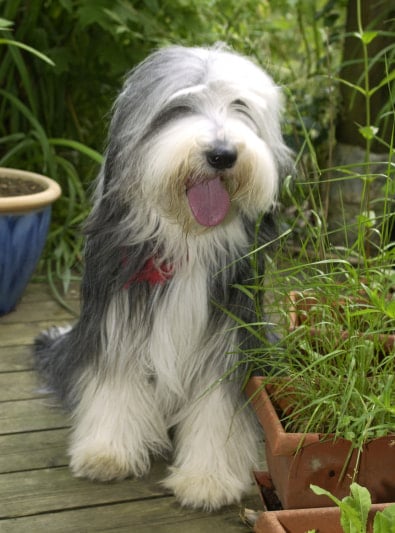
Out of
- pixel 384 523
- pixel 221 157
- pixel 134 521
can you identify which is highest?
pixel 221 157

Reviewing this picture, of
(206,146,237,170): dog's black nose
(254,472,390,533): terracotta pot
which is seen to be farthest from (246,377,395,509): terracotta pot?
(206,146,237,170): dog's black nose

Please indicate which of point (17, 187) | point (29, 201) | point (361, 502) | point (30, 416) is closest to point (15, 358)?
point (30, 416)

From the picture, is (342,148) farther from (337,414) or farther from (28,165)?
(337,414)

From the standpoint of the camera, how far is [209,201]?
2.00 metres

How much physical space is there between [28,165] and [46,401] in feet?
5.06

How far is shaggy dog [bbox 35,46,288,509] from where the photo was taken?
6.33 ft

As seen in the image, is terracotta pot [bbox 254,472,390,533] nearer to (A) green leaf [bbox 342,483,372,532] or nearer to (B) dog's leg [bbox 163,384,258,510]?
(A) green leaf [bbox 342,483,372,532]

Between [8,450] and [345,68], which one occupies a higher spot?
[345,68]

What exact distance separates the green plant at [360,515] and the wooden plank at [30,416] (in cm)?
116

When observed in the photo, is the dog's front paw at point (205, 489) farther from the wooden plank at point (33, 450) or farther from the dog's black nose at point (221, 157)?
the dog's black nose at point (221, 157)

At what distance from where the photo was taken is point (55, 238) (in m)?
3.75

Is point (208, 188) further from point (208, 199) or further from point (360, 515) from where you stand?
point (360, 515)

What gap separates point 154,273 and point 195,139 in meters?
0.41

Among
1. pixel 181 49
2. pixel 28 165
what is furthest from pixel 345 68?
pixel 181 49
